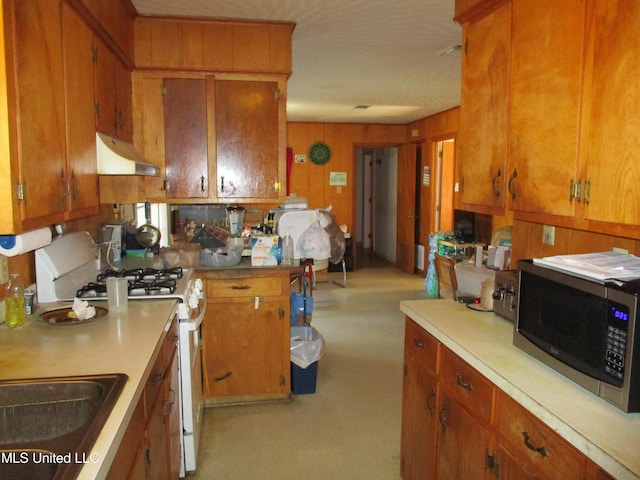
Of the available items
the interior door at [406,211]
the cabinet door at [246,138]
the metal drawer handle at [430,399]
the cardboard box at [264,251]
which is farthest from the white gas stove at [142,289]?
the interior door at [406,211]

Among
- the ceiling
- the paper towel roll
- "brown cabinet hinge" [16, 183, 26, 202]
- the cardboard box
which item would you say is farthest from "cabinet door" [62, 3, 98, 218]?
the cardboard box

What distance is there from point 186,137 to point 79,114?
121 centimetres

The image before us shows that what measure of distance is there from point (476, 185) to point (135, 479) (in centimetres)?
181

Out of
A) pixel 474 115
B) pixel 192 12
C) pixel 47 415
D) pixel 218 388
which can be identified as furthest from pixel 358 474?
pixel 192 12

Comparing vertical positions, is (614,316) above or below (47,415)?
above

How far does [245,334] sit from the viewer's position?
3.12 m

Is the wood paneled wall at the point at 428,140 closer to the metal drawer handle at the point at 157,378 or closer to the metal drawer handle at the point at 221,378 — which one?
the metal drawer handle at the point at 221,378

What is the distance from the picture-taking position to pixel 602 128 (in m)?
1.54

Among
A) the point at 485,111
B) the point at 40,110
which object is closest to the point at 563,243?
the point at 485,111

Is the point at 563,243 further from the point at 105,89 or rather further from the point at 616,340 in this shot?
the point at 105,89

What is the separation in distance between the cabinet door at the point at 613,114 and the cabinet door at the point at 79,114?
6.17 feet

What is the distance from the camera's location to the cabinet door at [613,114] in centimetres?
142

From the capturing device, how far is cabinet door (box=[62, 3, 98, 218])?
6.34 ft

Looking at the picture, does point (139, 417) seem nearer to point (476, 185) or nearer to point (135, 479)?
point (135, 479)
